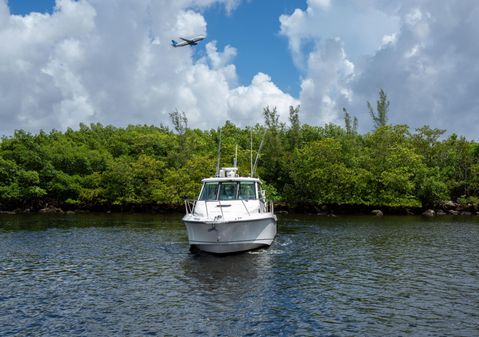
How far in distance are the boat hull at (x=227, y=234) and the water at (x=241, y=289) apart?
2.41 feet

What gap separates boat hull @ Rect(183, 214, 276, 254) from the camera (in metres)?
30.2

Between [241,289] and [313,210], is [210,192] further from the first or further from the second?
[313,210]

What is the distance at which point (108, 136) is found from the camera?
422 ft

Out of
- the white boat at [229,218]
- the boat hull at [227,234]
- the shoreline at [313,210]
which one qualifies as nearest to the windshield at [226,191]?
the white boat at [229,218]

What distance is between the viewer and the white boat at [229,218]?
99.8ft

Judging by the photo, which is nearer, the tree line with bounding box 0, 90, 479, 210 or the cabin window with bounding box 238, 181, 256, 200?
the cabin window with bounding box 238, 181, 256, 200

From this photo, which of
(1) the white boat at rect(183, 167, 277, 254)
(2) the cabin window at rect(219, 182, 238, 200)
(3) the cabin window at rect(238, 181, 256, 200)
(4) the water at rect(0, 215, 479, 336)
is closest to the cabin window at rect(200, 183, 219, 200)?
(1) the white boat at rect(183, 167, 277, 254)

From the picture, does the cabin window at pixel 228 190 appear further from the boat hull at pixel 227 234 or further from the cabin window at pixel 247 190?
the boat hull at pixel 227 234

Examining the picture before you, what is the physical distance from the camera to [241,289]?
74.2 ft

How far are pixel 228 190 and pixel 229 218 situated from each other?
4376 millimetres

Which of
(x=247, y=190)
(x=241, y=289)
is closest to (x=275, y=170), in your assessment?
(x=247, y=190)

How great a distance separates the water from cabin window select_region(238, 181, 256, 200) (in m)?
4.19

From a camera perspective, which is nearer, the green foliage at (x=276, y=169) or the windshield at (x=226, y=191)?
the windshield at (x=226, y=191)

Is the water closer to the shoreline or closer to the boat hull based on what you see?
the boat hull
